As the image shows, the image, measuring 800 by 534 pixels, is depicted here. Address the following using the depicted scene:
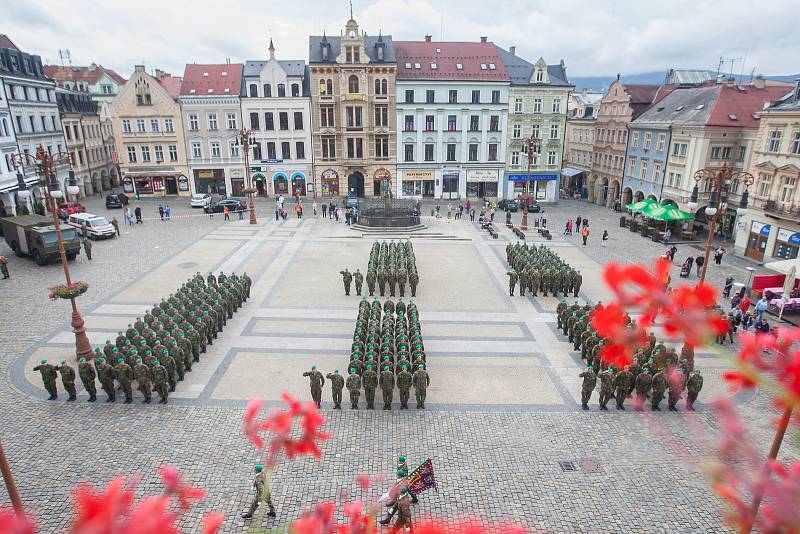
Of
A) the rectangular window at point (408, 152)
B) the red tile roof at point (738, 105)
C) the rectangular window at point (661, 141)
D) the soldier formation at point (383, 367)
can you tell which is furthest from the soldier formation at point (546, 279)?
the rectangular window at point (408, 152)

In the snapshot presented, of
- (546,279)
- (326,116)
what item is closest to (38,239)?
(546,279)

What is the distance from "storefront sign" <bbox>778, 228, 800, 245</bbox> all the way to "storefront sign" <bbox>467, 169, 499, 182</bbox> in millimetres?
24943

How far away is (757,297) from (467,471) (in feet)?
59.3

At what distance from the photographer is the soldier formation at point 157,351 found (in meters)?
13.2

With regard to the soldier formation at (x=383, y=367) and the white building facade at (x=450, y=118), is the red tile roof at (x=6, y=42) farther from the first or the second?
the soldier formation at (x=383, y=367)

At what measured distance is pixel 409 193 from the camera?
48.6 meters

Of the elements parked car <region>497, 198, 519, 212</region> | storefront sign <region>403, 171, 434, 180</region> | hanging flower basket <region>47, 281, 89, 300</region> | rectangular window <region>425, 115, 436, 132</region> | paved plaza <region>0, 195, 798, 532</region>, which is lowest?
paved plaza <region>0, 195, 798, 532</region>

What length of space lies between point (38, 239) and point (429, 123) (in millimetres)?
32124

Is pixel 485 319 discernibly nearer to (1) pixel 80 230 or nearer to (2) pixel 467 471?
(2) pixel 467 471

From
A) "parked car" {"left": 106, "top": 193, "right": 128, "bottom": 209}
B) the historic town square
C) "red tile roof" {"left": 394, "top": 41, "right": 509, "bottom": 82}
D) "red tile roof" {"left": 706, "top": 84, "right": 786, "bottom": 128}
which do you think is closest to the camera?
the historic town square

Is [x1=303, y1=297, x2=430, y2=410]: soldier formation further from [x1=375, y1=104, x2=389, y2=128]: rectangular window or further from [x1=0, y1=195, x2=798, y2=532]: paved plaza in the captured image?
[x1=375, y1=104, x2=389, y2=128]: rectangular window

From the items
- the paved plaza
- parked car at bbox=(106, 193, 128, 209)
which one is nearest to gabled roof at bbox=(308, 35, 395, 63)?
parked car at bbox=(106, 193, 128, 209)

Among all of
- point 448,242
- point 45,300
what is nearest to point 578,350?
point 448,242

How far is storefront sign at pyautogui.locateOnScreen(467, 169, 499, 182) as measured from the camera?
158 feet
